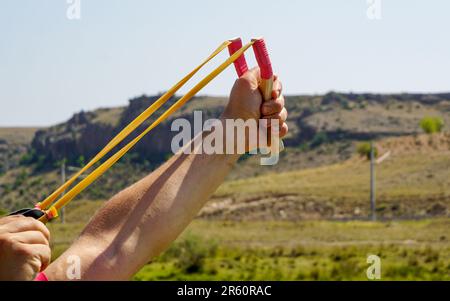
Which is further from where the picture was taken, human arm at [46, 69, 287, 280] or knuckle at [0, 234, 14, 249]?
human arm at [46, 69, 287, 280]

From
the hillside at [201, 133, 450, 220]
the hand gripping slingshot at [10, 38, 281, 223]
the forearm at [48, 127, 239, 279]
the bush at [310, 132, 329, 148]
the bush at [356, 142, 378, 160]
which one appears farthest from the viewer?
the bush at [310, 132, 329, 148]

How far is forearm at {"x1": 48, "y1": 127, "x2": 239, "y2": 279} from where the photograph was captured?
2.83 m

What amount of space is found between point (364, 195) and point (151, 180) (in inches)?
3136

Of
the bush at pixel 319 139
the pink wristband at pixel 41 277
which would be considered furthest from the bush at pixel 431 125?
the pink wristband at pixel 41 277

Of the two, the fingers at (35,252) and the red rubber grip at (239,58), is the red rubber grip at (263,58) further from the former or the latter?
the fingers at (35,252)

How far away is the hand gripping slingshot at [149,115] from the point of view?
265 cm

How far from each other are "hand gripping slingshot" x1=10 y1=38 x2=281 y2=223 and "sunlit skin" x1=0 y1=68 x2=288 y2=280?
4.7 inches

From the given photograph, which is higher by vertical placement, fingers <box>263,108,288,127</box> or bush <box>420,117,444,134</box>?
bush <box>420,117,444,134</box>

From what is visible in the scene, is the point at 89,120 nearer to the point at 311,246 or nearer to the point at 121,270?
the point at 311,246

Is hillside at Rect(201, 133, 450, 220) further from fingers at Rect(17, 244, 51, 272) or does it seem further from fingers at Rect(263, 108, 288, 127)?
fingers at Rect(17, 244, 51, 272)

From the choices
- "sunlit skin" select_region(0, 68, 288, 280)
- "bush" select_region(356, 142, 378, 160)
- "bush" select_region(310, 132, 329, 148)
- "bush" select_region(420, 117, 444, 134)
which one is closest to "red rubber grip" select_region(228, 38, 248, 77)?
"sunlit skin" select_region(0, 68, 288, 280)

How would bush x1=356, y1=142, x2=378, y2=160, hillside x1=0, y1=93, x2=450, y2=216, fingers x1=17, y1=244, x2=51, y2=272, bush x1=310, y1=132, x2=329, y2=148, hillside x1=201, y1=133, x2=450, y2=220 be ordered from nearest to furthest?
fingers x1=17, y1=244, x2=51, y2=272, hillside x1=201, y1=133, x2=450, y2=220, hillside x1=0, y1=93, x2=450, y2=216, bush x1=356, y1=142, x2=378, y2=160, bush x1=310, y1=132, x2=329, y2=148

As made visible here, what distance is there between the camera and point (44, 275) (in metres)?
2.81

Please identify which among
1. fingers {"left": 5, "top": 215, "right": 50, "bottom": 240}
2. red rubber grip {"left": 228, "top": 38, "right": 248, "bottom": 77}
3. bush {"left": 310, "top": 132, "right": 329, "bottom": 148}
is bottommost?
fingers {"left": 5, "top": 215, "right": 50, "bottom": 240}
